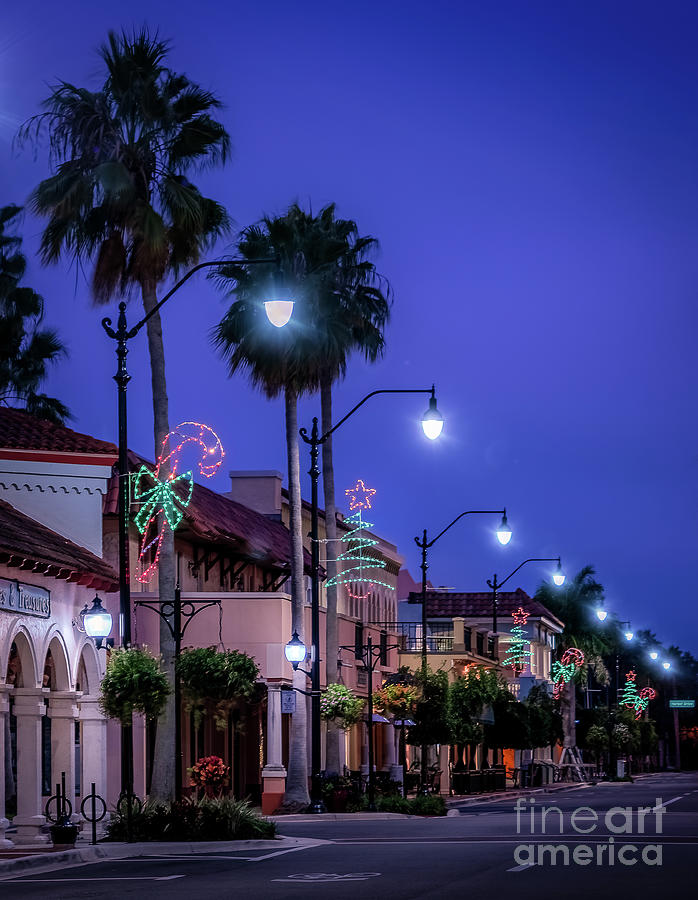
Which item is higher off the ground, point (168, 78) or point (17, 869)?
point (168, 78)

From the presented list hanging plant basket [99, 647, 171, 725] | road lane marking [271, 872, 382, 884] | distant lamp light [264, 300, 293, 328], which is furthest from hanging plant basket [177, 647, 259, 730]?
road lane marking [271, 872, 382, 884]

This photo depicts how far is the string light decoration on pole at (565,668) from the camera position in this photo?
295 ft

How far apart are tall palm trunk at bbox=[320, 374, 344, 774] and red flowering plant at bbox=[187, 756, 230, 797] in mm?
9661

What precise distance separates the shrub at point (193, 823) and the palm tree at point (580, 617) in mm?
74669

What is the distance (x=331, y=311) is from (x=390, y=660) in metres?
21.7

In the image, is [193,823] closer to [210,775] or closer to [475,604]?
[210,775]

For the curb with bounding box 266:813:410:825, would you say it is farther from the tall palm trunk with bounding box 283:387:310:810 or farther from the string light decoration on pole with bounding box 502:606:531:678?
the string light decoration on pole with bounding box 502:606:531:678

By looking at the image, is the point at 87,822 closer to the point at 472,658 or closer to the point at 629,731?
the point at 472,658

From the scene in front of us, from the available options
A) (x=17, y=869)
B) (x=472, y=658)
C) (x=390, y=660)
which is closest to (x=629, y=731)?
(x=472, y=658)

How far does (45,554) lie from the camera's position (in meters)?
27.2

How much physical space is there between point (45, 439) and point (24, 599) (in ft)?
22.8

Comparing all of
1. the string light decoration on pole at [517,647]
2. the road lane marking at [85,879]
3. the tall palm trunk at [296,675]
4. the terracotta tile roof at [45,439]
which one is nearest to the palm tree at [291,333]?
the tall palm trunk at [296,675]

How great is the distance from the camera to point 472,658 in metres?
67.3

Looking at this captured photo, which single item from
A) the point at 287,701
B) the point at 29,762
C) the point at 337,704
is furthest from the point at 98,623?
the point at 287,701
